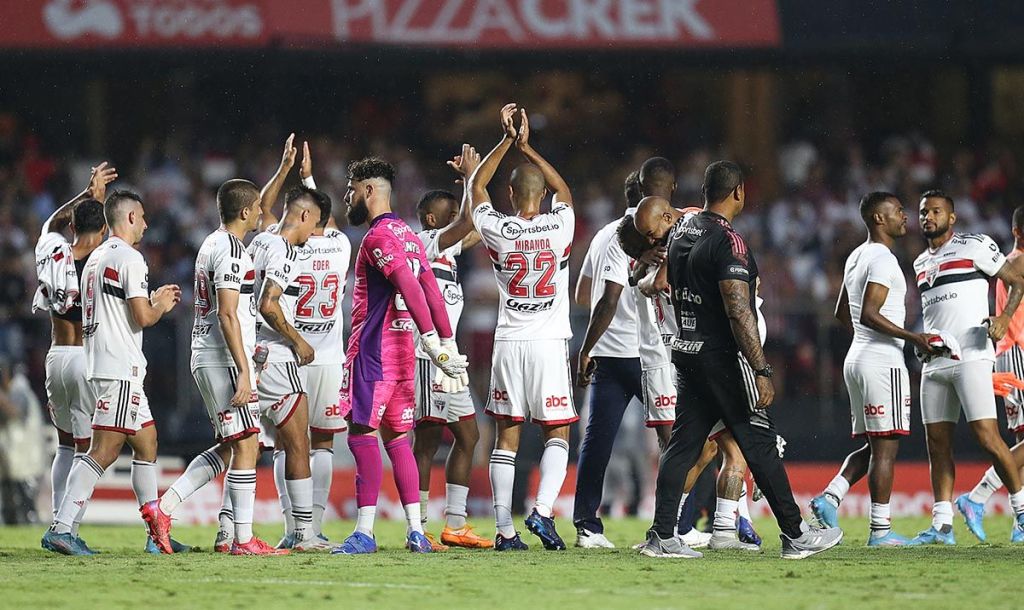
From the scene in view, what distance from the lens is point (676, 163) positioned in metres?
25.0

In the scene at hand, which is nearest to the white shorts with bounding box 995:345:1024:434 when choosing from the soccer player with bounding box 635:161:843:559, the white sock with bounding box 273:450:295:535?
the soccer player with bounding box 635:161:843:559

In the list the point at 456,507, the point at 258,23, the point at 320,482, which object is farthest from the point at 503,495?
the point at 258,23

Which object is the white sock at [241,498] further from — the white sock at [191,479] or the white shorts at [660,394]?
the white shorts at [660,394]

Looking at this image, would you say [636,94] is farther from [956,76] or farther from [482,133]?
[956,76]

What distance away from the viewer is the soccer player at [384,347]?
1041 cm

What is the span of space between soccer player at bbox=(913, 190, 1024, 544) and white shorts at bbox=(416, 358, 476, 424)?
11.6ft

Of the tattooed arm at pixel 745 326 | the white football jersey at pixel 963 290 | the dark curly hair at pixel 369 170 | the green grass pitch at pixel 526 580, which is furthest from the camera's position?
the white football jersey at pixel 963 290

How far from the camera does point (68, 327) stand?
1188 cm

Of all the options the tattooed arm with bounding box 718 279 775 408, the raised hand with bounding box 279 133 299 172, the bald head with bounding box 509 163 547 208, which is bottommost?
the tattooed arm with bounding box 718 279 775 408

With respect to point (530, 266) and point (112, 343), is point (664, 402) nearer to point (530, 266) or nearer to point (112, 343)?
point (530, 266)

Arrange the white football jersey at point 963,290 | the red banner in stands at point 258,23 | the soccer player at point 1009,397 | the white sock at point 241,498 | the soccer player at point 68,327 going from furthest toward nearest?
1. the red banner in stands at point 258,23
2. the soccer player at point 1009,397
3. the soccer player at point 68,327
4. the white football jersey at point 963,290
5. the white sock at point 241,498

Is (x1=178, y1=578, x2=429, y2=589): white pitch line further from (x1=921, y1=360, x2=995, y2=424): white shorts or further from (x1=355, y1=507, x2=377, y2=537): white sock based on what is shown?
(x1=921, y1=360, x2=995, y2=424): white shorts

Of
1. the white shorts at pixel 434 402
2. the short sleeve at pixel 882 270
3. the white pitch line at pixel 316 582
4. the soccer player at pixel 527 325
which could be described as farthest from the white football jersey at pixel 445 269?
the white pitch line at pixel 316 582

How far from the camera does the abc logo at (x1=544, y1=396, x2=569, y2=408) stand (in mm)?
11055
